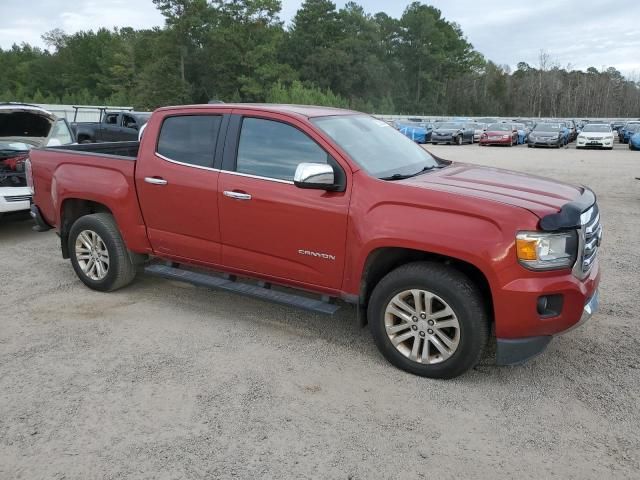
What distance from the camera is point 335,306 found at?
414 centimetres

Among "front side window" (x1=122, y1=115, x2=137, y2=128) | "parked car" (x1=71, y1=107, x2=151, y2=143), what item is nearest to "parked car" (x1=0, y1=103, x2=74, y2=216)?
"parked car" (x1=71, y1=107, x2=151, y2=143)

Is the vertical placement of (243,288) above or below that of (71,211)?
below

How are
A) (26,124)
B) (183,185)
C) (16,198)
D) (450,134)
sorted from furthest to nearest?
(450,134) < (26,124) < (16,198) < (183,185)

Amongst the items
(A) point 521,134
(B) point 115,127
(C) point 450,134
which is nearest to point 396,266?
(B) point 115,127

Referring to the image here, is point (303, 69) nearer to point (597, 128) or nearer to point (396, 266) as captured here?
point (597, 128)

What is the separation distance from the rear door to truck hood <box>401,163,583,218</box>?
171 cm

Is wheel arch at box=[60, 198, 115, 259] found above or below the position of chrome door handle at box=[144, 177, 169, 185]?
below

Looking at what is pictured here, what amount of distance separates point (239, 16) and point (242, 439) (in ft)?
237

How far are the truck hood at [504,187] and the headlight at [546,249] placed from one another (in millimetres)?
153

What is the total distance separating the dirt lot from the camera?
2928 millimetres

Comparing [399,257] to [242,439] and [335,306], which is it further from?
[242,439]

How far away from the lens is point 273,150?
4352 millimetres

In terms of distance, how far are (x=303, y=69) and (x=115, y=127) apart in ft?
194

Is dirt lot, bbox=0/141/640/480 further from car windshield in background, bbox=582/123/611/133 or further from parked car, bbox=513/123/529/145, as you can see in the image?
parked car, bbox=513/123/529/145
